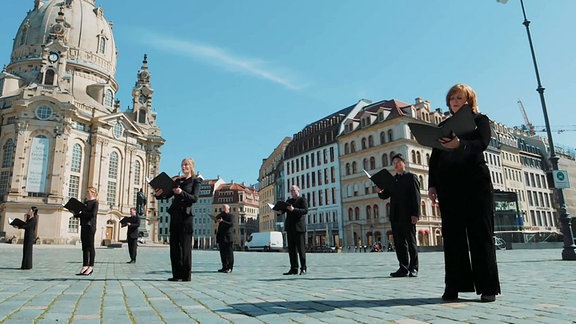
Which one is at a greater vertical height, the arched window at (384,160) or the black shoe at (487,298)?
the arched window at (384,160)

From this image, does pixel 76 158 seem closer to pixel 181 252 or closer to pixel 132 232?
pixel 132 232

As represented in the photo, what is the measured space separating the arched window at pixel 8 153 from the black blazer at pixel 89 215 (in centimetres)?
5239

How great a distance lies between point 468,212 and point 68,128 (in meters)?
59.5

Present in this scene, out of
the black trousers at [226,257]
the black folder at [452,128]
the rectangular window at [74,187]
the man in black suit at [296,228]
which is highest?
the rectangular window at [74,187]

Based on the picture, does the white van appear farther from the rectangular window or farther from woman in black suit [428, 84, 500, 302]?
woman in black suit [428, 84, 500, 302]

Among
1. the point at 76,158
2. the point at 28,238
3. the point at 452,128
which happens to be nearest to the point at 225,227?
the point at 28,238

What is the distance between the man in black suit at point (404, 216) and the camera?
26.6 ft

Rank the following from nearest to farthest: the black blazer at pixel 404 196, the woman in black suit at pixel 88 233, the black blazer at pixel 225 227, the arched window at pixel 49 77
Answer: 1. the black blazer at pixel 404 196
2. the woman in black suit at pixel 88 233
3. the black blazer at pixel 225 227
4. the arched window at pixel 49 77

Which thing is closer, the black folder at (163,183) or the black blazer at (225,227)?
the black folder at (163,183)

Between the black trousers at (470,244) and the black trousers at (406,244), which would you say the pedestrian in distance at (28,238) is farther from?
the black trousers at (470,244)

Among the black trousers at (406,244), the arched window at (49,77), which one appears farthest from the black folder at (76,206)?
the arched window at (49,77)

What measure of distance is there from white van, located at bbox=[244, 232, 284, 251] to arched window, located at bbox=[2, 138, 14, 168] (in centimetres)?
3316

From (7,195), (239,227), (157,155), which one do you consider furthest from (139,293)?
(239,227)

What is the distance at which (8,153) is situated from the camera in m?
53.3
